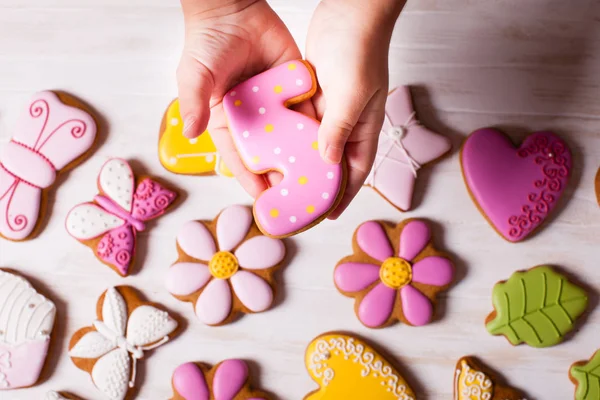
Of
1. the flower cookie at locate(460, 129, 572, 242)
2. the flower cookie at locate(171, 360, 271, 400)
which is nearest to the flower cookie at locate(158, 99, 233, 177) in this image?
the flower cookie at locate(171, 360, 271, 400)

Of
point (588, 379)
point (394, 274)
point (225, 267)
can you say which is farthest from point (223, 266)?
point (588, 379)

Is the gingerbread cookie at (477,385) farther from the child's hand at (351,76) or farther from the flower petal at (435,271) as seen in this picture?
the child's hand at (351,76)

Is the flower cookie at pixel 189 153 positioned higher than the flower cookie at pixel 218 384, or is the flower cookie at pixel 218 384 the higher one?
the flower cookie at pixel 189 153

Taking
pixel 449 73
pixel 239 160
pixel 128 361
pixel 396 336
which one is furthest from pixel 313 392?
pixel 449 73

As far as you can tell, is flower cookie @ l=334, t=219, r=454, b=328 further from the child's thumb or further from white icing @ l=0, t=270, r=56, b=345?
white icing @ l=0, t=270, r=56, b=345

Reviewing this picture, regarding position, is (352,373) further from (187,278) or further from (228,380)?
(187,278)

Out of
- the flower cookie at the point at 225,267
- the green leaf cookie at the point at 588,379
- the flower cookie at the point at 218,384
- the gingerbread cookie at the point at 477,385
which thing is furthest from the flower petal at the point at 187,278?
the green leaf cookie at the point at 588,379
